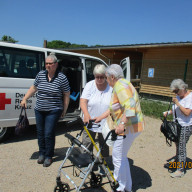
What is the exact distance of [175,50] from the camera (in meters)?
12.3

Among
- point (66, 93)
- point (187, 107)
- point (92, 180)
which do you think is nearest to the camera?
point (92, 180)

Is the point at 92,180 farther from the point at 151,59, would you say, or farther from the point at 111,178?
the point at 151,59

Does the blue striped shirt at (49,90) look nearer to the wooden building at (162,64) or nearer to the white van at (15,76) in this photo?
the white van at (15,76)

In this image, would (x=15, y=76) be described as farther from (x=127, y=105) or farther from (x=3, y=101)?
(x=127, y=105)

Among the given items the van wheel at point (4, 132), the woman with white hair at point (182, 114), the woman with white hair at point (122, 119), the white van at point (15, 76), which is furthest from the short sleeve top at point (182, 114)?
the van wheel at point (4, 132)

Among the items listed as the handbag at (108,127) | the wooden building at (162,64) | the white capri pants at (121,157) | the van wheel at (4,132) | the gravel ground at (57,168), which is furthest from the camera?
the wooden building at (162,64)

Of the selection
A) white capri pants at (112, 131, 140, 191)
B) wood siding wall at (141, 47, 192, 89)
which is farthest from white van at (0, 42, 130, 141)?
wood siding wall at (141, 47, 192, 89)

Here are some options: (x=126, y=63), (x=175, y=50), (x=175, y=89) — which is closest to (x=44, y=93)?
(x=175, y=89)

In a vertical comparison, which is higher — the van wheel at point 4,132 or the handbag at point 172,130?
the handbag at point 172,130

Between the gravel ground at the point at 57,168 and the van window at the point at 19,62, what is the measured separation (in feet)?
5.06

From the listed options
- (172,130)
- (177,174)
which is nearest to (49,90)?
(172,130)

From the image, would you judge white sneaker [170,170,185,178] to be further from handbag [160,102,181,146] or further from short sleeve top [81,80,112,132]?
short sleeve top [81,80,112,132]

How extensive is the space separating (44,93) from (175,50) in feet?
34.3

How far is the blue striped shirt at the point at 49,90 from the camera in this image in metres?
3.63
